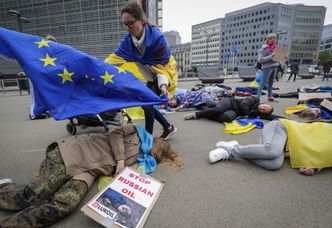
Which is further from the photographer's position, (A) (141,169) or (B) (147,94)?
(B) (147,94)

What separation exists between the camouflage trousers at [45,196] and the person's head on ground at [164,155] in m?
0.86

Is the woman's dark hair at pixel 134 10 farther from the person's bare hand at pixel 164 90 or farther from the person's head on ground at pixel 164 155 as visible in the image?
the person's head on ground at pixel 164 155

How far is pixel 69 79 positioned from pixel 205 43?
101598mm

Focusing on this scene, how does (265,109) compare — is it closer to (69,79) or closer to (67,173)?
(69,79)

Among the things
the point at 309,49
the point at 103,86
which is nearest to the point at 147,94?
the point at 103,86

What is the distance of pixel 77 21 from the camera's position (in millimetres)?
38594

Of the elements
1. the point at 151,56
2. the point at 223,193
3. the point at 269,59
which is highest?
the point at 269,59

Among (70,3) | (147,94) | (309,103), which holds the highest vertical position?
(70,3)

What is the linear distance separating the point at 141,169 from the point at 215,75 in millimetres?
11529

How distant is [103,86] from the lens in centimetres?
201

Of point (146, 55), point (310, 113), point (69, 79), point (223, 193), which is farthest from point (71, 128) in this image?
point (310, 113)

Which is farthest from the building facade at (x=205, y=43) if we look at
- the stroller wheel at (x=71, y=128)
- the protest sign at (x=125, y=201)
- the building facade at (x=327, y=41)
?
the protest sign at (x=125, y=201)

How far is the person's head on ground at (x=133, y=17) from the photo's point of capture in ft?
7.15

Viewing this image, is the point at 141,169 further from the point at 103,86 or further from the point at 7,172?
the point at 7,172
